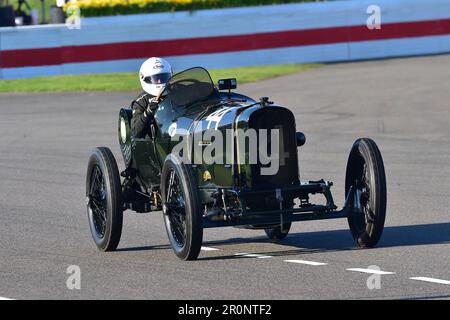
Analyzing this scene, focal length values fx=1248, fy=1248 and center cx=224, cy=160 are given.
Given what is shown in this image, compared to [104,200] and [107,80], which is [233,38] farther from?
[104,200]

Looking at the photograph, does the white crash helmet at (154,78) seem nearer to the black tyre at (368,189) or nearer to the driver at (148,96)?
the driver at (148,96)

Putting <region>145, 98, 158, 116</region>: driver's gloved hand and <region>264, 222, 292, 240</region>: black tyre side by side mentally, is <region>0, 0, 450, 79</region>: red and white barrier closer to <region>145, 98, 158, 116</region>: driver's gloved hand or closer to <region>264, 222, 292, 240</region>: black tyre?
<region>145, 98, 158, 116</region>: driver's gloved hand

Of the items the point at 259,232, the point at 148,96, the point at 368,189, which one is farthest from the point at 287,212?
the point at 148,96

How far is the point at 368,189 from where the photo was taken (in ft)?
34.0

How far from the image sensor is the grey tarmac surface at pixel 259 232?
29.9 feet

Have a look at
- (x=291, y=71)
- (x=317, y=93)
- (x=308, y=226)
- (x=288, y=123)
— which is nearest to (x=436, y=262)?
(x=288, y=123)

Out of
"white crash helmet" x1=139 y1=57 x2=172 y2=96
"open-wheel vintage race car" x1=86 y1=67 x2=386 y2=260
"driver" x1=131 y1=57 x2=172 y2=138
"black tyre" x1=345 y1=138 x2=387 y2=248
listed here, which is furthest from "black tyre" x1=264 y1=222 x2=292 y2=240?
"white crash helmet" x1=139 y1=57 x2=172 y2=96

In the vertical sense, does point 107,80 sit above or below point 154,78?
below

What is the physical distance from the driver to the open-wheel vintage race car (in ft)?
0.45

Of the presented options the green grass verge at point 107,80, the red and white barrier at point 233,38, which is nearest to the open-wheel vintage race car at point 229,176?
the green grass verge at point 107,80

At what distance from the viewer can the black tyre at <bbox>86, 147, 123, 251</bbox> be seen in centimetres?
1073

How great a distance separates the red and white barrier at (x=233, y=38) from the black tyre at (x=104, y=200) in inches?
564

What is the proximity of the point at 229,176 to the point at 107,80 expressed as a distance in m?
15.6
